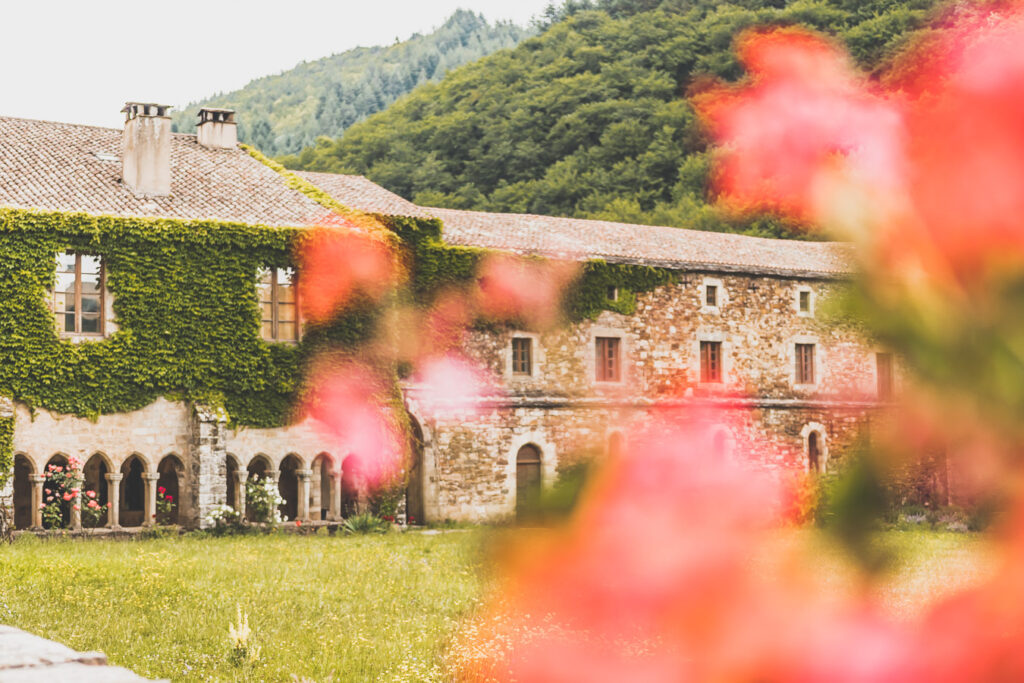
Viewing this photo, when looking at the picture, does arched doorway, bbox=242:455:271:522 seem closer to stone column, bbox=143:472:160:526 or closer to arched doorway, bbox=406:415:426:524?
stone column, bbox=143:472:160:526

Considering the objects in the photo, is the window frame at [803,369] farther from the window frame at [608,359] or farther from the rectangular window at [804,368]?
the window frame at [608,359]

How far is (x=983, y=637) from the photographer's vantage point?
670 millimetres

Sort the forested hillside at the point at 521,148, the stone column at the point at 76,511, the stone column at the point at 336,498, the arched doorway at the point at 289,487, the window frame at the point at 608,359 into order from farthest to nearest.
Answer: the window frame at the point at 608,359 < the arched doorway at the point at 289,487 < the stone column at the point at 336,498 < the forested hillside at the point at 521,148 < the stone column at the point at 76,511

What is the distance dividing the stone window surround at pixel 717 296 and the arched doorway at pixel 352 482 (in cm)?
874

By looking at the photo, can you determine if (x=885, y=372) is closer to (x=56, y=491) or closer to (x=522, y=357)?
(x=56, y=491)

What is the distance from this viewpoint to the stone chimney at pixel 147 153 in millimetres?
21922

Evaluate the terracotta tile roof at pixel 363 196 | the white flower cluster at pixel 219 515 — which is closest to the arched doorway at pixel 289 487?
the white flower cluster at pixel 219 515

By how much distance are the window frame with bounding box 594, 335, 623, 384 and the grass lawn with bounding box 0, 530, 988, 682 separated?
31.0ft

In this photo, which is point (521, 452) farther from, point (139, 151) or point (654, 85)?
point (654, 85)

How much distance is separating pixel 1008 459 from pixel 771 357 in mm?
26995

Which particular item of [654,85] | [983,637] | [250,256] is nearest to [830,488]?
[983,637]

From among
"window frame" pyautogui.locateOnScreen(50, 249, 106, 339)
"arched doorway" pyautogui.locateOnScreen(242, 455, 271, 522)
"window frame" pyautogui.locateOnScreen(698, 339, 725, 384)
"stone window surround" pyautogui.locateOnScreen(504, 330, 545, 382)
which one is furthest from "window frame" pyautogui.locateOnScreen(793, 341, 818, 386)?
"window frame" pyautogui.locateOnScreen(50, 249, 106, 339)

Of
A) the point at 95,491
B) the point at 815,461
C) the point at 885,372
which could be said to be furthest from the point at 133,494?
the point at 885,372

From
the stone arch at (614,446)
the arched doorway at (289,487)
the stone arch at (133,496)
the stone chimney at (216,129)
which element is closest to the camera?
the stone arch at (614,446)
